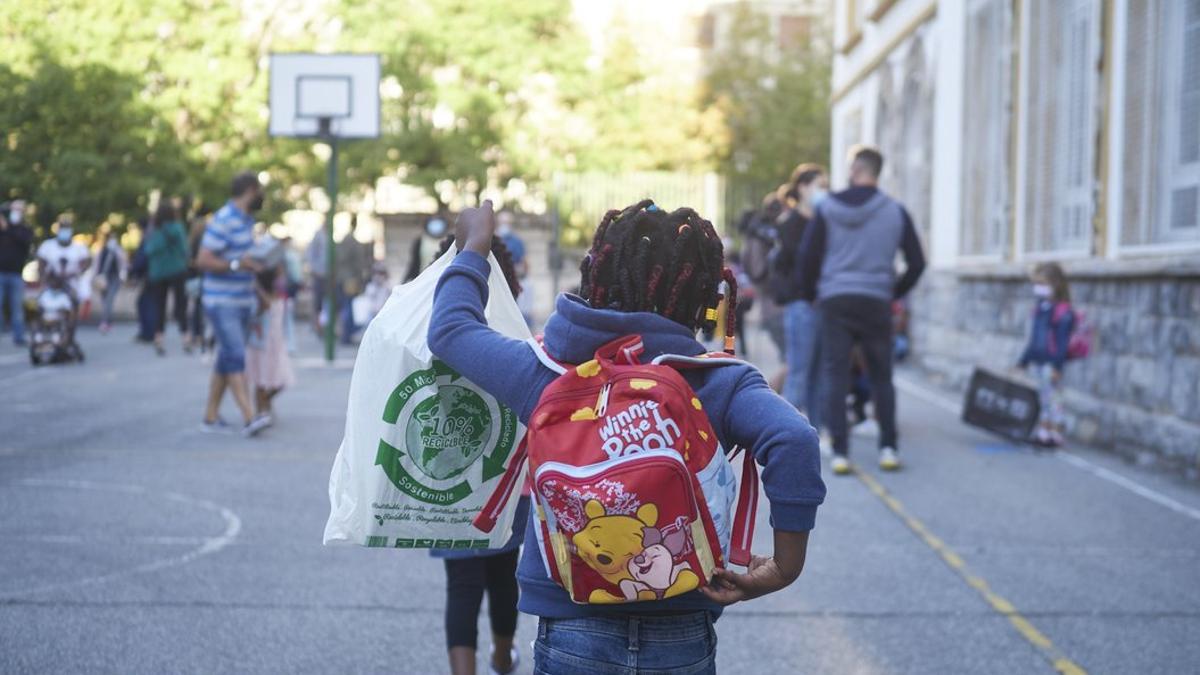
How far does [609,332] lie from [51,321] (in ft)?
49.8

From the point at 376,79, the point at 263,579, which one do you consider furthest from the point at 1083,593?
the point at 376,79

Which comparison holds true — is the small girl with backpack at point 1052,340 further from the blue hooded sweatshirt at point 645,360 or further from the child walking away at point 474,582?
the blue hooded sweatshirt at point 645,360

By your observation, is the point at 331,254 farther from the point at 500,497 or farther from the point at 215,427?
the point at 500,497

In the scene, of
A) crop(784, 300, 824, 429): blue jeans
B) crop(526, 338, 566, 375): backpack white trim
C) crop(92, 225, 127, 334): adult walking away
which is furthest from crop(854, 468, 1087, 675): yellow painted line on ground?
crop(92, 225, 127, 334): adult walking away

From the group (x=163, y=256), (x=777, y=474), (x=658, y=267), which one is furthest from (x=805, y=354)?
(x=163, y=256)

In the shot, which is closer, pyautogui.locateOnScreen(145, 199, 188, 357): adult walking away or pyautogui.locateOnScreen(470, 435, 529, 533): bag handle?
pyautogui.locateOnScreen(470, 435, 529, 533): bag handle

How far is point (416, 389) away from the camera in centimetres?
323

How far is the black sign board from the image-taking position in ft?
35.5

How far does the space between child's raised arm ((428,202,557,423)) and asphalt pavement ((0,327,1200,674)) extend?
221 cm

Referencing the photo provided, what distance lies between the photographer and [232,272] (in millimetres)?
10328

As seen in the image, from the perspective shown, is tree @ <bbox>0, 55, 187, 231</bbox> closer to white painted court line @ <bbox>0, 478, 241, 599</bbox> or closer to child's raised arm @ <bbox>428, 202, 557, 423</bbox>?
white painted court line @ <bbox>0, 478, 241, 599</bbox>

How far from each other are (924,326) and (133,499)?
1213 centimetres

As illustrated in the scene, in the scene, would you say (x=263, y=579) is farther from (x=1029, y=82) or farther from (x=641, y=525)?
(x=1029, y=82)

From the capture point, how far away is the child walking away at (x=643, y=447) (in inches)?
104
